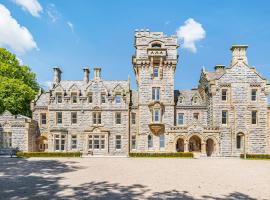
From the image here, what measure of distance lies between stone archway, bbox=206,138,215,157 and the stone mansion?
0.16m

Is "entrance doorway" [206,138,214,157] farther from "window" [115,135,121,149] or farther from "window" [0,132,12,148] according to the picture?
"window" [0,132,12,148]

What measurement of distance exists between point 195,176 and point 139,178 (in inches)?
171

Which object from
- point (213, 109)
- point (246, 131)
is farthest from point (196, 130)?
point (246, 131)

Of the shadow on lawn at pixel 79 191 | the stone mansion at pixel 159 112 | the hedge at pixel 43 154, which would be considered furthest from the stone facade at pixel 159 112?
the shadow on lawn at pixel 79 191

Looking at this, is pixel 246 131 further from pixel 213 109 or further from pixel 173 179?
pixel 173 179

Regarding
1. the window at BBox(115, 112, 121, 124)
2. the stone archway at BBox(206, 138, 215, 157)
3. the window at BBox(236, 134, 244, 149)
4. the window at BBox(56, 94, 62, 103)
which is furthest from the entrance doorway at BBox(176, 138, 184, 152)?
the window at BBox(56, 94, 62, 103)

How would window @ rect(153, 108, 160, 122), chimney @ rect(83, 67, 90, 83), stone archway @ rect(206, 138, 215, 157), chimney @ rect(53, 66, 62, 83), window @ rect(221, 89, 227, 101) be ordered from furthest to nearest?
chimney @ rect(53, 66, 62, 83) → chimney @ rect(83, 67, 90, 83) → window @ rect(153, 108, 160, 122) → window @ rect(221, 89, 227, 101) → stone archway @ rect(206, 138, 215, 157)

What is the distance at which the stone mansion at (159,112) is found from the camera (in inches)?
1458

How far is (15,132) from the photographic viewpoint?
3734 centimetres

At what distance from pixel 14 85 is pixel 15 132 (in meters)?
8.74

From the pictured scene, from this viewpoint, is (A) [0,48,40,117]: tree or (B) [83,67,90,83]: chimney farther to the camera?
(B) [83,67,90,83]: chimney

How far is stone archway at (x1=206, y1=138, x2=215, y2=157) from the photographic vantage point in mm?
37669

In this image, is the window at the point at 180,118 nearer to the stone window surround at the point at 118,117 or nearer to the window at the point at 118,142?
the stone window surround at the point at 118,117

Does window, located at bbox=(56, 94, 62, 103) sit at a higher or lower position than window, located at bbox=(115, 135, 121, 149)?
higher
